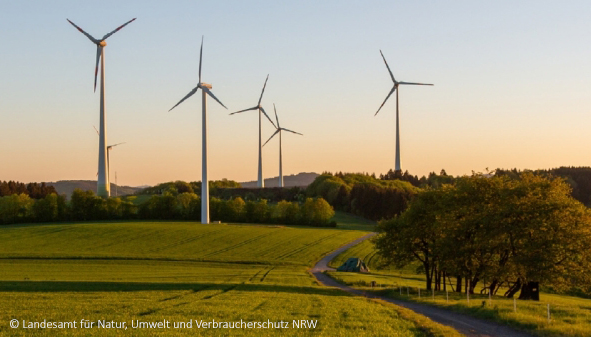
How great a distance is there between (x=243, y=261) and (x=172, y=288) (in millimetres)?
43135

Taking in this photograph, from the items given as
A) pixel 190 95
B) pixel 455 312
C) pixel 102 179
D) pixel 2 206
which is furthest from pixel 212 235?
pixel 455 312

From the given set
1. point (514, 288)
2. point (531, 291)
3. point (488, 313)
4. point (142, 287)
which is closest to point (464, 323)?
point (488, 313)

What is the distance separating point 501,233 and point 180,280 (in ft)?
107

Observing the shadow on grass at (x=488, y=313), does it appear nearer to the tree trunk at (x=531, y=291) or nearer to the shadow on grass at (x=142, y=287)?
the shadow on grass at (x=142, y=287)

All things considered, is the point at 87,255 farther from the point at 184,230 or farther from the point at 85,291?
the point at 85,291

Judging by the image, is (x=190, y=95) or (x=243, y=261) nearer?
(x=243, y=261)

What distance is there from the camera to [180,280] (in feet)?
219

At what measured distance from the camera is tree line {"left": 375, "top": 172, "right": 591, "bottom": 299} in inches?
2133

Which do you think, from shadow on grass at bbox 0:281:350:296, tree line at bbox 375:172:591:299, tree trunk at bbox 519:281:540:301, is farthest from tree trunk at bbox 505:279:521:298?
shadow on grass at bbox 0:281:350:296

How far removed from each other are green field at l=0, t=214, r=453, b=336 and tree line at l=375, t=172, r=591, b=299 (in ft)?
40.4

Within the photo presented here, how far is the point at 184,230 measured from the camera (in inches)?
5285

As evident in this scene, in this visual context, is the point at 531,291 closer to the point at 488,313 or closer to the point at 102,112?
the point at 488,313

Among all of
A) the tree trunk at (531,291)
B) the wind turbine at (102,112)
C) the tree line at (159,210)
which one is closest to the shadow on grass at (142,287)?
the tree trunk at (531,291)

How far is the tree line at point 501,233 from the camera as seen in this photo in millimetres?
54188
